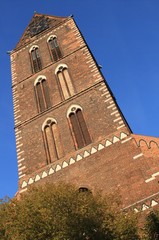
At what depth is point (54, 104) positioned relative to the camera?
18.9m

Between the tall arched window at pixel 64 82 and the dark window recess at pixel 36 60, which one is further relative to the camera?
the dark window recess at pixel 36 60

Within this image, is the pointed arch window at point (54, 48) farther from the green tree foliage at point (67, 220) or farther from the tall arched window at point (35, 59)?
the green tree foliage at point (67, 220)

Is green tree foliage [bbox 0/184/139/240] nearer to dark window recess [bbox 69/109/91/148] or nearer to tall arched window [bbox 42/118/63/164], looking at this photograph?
dark window recess [bbox 69/109/91/148]

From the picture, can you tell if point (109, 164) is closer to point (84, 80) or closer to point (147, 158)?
point (147, 158)

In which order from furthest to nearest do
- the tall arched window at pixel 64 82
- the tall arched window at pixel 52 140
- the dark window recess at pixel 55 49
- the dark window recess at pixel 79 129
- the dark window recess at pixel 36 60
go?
the dark window recess at pixel 36 60
the dark window recess at pixel 55 49
the tall arched window at pixel 64 82
the tall arched window at pixel 52 140
the dark window recess at pixel 79 129

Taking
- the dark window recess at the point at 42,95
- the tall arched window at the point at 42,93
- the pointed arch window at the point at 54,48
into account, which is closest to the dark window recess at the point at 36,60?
the pointed arch window at the point at 54,48

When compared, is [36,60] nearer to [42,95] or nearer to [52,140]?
[42,95]

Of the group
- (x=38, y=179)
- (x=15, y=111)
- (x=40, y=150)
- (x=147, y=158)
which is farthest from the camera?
(x=15, y=111)

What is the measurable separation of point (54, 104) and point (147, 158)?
723cm

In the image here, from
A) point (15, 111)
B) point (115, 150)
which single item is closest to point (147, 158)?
point (115, 150)

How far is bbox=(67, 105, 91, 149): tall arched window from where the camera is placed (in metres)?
16.3

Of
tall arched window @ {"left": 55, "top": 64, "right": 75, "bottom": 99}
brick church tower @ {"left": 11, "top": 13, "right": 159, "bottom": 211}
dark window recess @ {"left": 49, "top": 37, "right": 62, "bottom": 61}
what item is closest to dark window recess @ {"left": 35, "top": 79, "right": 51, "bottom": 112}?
brick church tower @ {"left": 11, "top": 13, "right": 159, "bottom": 211}

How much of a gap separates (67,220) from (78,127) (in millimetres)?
8188

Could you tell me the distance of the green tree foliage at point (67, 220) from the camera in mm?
9211
